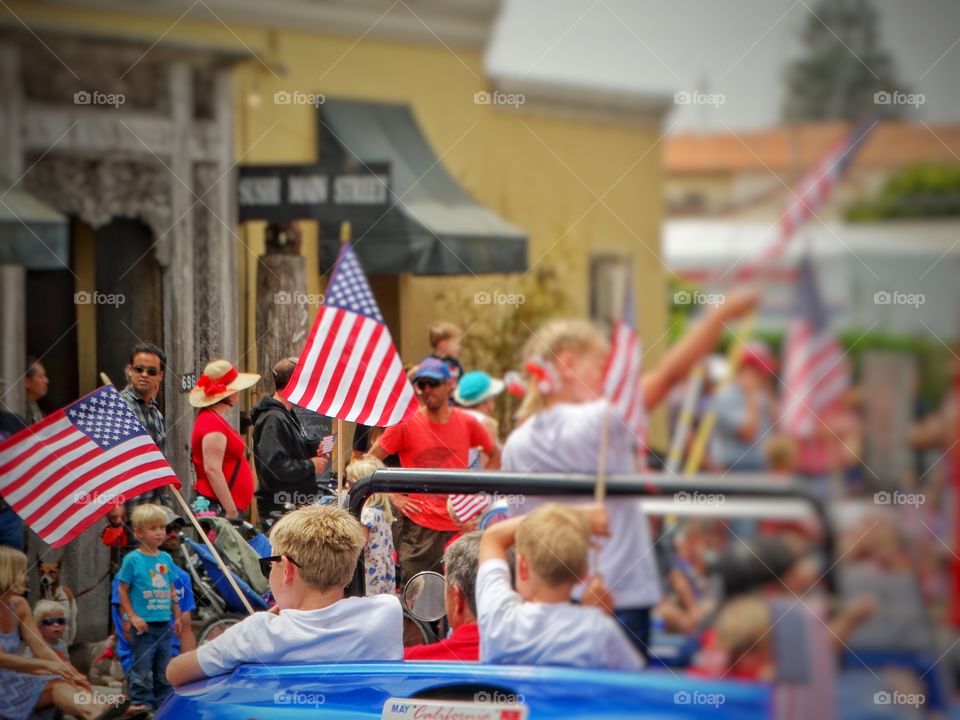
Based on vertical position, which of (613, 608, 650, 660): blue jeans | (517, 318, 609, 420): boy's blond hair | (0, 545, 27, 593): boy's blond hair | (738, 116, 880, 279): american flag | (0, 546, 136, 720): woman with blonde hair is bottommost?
(0, 546, 136, 720): woman with blonde hair

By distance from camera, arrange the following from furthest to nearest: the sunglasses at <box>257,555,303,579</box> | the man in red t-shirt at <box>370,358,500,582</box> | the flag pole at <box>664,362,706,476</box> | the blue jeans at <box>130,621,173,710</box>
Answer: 1. the blue jeans at <box>130,621,173,710</box>
2. the man in red t-shirt at <box>370,358,500,582</box>
3. the sunglasses at <box>257,555,303,579</box>
4. the flag pole at <box>664,362,706,476</box>

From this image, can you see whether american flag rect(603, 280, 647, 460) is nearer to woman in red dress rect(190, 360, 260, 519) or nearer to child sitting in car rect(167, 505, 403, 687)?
child sitting in car rect(167, 505, 403, 687)

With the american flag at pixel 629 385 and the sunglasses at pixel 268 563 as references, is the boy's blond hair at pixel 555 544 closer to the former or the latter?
the american flag at pixel 629 385

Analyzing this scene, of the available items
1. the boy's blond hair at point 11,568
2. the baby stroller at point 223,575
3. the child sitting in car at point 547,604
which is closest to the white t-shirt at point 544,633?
the child sitting in car at point 547,604

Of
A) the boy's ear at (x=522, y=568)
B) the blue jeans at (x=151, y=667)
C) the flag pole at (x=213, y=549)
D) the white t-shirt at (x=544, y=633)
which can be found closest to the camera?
the white t-shirt at (x=544, y=633)

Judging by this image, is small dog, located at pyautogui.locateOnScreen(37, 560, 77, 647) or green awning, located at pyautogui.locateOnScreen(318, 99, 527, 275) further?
small dog, located at pyautogui.locateOnScreen(37, 560, 77, 647)

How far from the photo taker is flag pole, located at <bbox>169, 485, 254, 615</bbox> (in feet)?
13.5

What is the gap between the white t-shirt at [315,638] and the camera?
3.74 metres

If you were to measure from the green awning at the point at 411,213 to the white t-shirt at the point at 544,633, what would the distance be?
36.8 inches

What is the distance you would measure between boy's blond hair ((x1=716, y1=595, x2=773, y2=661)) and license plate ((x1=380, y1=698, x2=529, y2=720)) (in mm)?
640

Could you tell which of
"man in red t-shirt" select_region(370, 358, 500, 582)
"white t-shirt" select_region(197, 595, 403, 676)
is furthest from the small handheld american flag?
"white t-shirt" select_region(197, 595, 403, 676)

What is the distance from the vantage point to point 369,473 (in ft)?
13.1

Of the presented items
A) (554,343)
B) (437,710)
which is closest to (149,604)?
(437,710)

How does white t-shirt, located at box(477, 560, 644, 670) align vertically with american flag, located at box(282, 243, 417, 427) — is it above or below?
below
